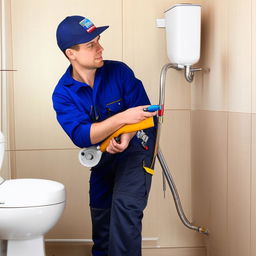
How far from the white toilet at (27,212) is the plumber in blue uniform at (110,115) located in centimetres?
24

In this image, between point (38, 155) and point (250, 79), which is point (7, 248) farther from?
point (250, 79)

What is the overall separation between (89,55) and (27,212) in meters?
0.73

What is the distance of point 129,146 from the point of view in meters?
2.30

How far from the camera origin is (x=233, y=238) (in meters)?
2.18

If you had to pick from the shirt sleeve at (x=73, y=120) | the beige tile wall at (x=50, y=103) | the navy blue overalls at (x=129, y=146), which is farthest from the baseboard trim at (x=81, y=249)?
the shirt sleeve at (x=73, y=120)

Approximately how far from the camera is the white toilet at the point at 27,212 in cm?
207

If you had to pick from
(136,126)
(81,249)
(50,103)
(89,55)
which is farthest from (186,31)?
(81,249)

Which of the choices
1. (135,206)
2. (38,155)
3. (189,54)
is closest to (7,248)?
(135,206)

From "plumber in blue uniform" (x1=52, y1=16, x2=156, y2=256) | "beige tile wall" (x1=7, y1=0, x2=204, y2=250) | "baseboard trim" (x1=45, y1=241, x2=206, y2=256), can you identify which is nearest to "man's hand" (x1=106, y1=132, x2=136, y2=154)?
"plumber in blue uniform" (x1=52, y1=16, x2=156, y2=256)

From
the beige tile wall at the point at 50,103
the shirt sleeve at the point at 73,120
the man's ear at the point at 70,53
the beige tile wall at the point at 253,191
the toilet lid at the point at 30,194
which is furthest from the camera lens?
the beige tile wall at the point at 50,103

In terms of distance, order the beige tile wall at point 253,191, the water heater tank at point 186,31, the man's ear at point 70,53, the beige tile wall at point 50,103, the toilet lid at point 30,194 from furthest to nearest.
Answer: the beige tile wall at point 50,103
the water heater tank at point 186,31
the man's ear at point 70,53
the toilet lid at point 30,194
the beige tile wall at point 253,191

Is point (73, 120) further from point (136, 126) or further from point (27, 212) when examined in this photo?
point (27, 212)

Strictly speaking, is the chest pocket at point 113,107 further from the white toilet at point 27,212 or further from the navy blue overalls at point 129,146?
the white toilet at point 27,212

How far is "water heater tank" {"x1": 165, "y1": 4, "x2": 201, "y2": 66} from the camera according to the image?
8.02 feet
